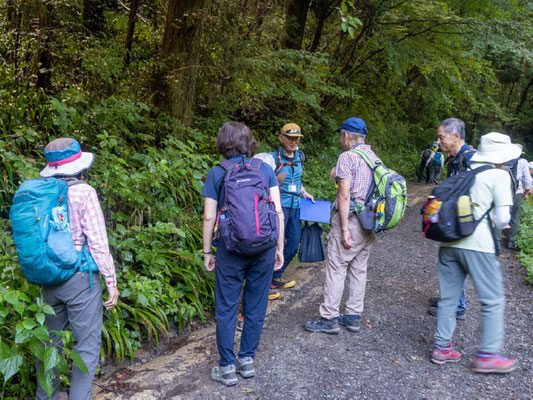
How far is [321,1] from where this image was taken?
34.8ft

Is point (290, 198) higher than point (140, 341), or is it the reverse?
point (290, 198)

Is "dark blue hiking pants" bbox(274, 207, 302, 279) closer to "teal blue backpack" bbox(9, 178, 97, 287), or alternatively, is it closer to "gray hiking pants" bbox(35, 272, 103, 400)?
"gray hiking pants" bbox(35, 272, 103, 400)

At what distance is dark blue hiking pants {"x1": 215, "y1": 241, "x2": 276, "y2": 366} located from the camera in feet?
10.6

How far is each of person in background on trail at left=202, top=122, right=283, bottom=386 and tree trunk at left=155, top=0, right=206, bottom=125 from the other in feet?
12.4

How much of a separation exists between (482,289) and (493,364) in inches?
26.1

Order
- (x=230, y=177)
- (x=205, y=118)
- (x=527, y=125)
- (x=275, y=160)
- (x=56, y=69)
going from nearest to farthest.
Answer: (x=230, y=177) < (x=275, y=160) < (x=56, y=69) < (x=205, y=118) < (x=527, y=125)

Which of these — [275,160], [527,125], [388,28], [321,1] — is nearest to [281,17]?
[321,1]

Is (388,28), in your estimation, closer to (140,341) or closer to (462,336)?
(462,336)

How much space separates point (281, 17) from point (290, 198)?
6.32 meters

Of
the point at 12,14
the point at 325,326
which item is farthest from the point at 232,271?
the point at 12,14

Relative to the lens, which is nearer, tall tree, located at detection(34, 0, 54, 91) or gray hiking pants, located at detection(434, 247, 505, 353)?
gray hiking pants, located at detection(434, 247, 505, 353)

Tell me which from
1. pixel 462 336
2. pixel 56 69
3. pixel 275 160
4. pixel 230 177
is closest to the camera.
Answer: pixel 230 177

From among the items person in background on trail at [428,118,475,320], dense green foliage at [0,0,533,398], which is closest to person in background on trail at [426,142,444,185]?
dense green foliage at [0,0,533,398]

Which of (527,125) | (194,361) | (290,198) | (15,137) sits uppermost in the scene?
(527,125)
